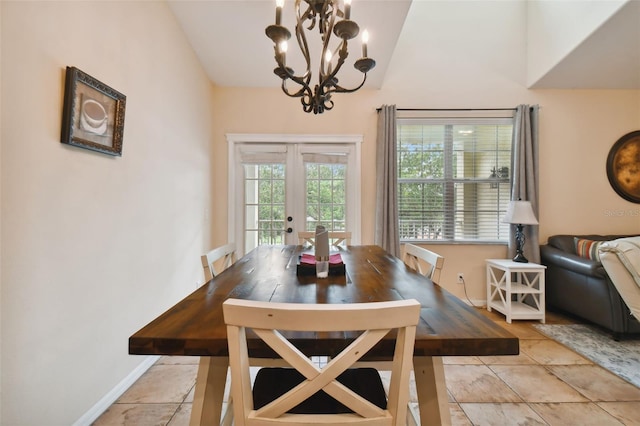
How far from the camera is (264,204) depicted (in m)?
3.43

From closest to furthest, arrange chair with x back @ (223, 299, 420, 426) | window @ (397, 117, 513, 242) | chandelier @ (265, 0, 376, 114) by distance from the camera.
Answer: chair with x back @ (223, 299, 420, 426), chandelier @ (265, 0, 376, 114), window @ (397, 117, 513, 242)

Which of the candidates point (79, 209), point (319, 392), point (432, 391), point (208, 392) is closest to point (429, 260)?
point (432, 391)

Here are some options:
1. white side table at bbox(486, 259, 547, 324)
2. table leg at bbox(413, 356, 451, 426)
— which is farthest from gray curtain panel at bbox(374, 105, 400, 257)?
table leg at bbox(413, 356, 451, 426)

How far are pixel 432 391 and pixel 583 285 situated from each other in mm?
2714

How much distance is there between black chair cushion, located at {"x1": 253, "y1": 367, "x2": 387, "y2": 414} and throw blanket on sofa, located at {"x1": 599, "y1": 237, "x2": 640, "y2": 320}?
2.13 m

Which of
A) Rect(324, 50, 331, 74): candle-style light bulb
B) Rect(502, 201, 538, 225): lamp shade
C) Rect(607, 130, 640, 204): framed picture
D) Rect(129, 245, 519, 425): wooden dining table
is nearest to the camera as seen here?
Rect(129, 245, 519, 425): wooden dining table

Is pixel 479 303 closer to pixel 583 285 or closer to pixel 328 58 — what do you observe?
pixel 583 285

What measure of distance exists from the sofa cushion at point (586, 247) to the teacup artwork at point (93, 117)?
3994mm

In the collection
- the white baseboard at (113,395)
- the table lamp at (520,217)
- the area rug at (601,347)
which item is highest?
the table lamp at (520,217)

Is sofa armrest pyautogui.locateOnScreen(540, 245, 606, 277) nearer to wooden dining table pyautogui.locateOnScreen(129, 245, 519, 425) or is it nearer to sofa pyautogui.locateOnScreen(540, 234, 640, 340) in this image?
sofa pyautogui.locateOnScreen(540, 234, 640, 340)

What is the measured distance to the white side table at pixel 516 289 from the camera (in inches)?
108

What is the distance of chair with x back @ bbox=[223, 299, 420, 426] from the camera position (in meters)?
0.56

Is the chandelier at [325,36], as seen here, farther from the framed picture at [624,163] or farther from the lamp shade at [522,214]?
the framed picture at [624,163]

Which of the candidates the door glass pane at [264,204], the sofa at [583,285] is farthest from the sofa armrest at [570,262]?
the door glass pane at [264,204]
